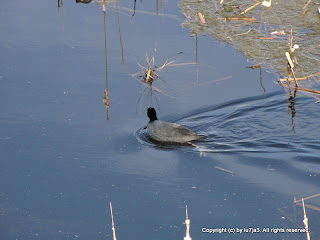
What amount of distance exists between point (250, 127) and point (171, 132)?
1.10 m

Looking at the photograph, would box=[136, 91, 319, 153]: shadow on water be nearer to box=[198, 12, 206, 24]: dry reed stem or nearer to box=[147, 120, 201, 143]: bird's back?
box=[147, 120, 201, 143]: bird's back

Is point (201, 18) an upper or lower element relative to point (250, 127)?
upper

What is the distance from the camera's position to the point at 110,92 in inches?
295

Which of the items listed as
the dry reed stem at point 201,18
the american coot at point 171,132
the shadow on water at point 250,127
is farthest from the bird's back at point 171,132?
the dry reed stem at point 201,18

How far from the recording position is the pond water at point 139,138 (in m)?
5.16

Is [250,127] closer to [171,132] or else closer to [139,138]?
[171,132]

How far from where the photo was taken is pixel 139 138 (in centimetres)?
675

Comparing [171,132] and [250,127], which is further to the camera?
[250,127]

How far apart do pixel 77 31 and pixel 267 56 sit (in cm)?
326

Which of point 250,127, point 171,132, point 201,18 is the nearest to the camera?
point 171,132

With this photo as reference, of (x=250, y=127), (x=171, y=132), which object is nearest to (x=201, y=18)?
(x=250, y=127)

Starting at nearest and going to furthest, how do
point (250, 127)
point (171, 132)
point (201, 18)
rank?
point (171, 132) → point (250, 127) → point (201, 18)

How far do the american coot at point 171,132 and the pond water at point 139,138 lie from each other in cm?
13

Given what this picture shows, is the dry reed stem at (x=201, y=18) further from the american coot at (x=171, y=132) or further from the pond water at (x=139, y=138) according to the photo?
the american coot at (x=171, y=132)
